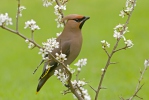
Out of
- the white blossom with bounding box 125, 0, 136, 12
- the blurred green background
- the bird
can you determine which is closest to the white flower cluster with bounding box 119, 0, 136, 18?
the white blossom with bounding box 125, 0, 136, 12

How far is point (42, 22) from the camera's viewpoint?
1825cm

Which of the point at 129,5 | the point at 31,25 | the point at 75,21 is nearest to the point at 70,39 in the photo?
the point at 75,21

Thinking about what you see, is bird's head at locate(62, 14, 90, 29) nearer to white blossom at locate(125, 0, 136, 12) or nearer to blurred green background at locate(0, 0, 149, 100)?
white blossom at locate(125, 0, 136, 12)

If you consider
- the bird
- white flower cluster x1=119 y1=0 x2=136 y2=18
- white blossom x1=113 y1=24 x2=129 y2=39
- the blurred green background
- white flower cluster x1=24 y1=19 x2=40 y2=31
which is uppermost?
the blurred green background

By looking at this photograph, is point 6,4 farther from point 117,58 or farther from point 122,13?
point 122,13

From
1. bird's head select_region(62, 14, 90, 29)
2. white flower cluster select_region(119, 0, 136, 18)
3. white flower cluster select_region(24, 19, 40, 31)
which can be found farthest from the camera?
bird's head select_region(62, 14, 90, 29)

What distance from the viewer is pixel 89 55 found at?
533 inches

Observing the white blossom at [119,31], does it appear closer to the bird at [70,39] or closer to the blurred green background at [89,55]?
the bird at [70,39]

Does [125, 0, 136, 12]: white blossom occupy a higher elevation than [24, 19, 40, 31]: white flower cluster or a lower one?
higher

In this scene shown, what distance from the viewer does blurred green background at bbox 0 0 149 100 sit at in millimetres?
9520

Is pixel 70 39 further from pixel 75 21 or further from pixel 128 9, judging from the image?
pixel 128 9

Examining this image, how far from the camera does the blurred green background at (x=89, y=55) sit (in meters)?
9.52

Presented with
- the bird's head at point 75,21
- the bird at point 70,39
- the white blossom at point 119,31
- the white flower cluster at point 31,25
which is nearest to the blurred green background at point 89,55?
the bird at point 70,39

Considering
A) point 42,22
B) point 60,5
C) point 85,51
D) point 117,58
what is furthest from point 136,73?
point 42,22
